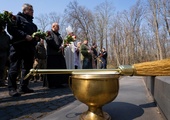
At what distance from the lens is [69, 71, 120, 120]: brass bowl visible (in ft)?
6.28

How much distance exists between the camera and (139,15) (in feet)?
120

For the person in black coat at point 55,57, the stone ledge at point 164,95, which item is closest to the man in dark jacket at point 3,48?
the person in black coat at point 55,57

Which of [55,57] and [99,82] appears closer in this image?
[99,82]

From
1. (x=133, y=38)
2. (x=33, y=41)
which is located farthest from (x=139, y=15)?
(x=33, y=41)

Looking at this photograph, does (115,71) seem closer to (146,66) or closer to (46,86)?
(146,66)

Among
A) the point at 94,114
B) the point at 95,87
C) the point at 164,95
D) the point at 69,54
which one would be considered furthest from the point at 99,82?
the point at 69,54

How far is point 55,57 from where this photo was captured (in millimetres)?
5906

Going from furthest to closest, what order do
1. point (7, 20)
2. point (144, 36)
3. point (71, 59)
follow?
point (144, 36), point (71, 59), point (7, 20)

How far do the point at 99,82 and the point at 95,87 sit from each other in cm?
6

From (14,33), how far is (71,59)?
3527mm

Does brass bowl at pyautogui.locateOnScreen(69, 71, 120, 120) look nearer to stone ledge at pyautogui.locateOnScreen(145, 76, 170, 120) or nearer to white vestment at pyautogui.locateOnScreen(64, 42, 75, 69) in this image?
stone ledge at pyautogui.locateOnScreen(145, 76, 170, 120)

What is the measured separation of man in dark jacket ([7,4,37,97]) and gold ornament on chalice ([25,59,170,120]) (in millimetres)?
2492

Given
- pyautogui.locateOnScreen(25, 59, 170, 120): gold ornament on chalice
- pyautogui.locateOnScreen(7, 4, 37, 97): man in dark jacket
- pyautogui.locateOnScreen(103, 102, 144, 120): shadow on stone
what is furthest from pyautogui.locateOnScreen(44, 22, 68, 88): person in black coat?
pyautogui.locateOnScreen(25, 59, 170, 120): gold ornament on chalice

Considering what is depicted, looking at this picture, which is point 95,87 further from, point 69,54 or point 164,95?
point 69,54
